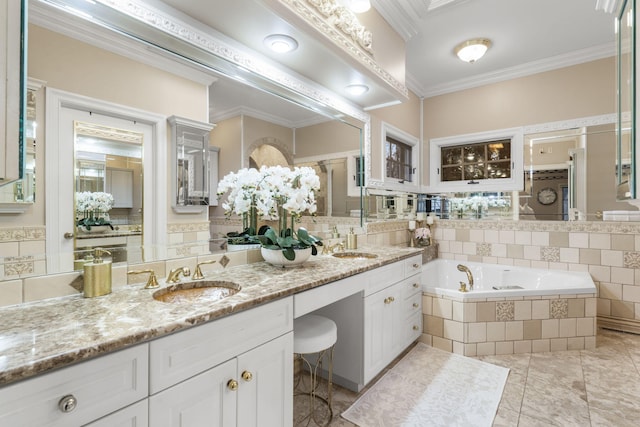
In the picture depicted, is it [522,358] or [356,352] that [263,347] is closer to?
[356,352]

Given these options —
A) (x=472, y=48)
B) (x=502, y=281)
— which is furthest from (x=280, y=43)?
(x=502, y=281)

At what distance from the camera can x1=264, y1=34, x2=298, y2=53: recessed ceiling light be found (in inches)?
67.0

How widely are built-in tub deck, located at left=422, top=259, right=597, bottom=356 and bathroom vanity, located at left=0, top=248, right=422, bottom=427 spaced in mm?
1315

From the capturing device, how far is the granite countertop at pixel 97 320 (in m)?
0.70

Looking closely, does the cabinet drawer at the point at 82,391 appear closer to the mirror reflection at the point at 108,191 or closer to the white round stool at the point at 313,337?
the mirror reflection at the point at 108,191

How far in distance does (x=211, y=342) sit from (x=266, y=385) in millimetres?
349

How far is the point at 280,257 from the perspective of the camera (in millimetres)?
1676

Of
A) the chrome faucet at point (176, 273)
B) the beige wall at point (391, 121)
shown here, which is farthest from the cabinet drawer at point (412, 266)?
the chrome faucet at point (176, 273)

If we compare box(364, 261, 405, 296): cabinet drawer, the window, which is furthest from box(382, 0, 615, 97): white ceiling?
box(364, 261, 405, 296): cabinet drawer

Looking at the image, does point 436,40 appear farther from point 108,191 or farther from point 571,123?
point 108,191

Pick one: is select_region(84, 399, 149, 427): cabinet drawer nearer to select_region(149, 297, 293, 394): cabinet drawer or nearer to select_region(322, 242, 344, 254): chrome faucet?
select_region(149, 297, 293, 394): cabinet drawer

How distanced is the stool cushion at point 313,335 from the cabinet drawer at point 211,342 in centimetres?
27

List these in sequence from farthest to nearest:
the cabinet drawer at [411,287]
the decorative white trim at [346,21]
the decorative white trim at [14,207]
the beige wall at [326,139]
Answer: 1. the cabinet drawer at [411,287]
2. the beige wall at [326,139]
3. the decorative white trim at [346,21]
4. the decorative white trim at [14,207]

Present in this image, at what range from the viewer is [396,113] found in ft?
11.0
